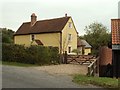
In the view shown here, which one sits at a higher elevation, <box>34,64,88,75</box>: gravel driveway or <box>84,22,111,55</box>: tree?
<box>84,22,111,55</box>: tree

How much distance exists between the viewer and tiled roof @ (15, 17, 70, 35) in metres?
61.2

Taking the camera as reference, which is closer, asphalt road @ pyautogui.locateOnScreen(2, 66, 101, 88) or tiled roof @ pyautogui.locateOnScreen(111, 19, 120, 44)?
asphalt road @ pyautogui.locateOnScreen(2, 66, 101, 88)

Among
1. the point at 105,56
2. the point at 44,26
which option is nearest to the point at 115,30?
the point at 105,56

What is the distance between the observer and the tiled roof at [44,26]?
201 feet

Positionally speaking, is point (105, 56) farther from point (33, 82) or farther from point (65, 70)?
point (33, 82)

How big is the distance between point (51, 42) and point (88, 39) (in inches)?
1310

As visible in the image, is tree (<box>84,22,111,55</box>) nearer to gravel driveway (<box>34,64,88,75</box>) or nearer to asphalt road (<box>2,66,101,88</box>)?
gravel driveway (<box>34,64,88,75</box>)

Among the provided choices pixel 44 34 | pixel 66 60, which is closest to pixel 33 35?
pixel 44 34

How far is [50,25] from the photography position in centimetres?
6362

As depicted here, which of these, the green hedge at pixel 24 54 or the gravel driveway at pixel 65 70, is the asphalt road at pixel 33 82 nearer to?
the gravel driveway at pixel 65 70

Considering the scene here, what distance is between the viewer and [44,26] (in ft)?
212

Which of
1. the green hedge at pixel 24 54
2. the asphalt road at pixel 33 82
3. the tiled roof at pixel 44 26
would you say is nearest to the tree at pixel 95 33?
the tiled roof at pixel 44 26

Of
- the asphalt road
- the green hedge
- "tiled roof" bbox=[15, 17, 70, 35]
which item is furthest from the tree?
the asphalt road

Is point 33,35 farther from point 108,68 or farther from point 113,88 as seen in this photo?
point 113,88
